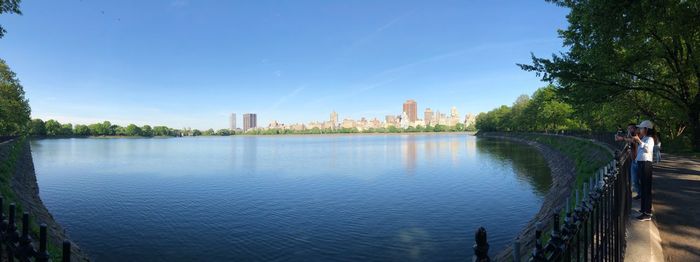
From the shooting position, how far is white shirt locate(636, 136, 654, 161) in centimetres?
953

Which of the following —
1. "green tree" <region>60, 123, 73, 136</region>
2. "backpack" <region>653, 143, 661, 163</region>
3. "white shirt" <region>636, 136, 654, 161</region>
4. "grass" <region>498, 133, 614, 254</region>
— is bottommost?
"grass" <region>498, 133, 614, 254</region>

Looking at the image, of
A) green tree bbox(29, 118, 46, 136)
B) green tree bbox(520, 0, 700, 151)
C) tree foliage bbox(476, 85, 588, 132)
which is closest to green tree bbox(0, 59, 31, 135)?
green tree bbox(520, 0, 700, 151)

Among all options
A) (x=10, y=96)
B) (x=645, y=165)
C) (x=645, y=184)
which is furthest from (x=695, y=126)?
(x=10, y=96)

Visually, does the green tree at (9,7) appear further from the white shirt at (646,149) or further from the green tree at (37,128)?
the green tree at (37,128)

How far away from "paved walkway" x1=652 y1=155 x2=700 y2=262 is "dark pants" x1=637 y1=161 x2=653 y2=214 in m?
0.45

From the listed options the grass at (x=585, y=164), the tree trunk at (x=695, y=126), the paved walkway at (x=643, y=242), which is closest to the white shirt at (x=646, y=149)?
the paved walkway at (x=643, y=242)

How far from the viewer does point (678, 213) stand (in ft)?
30.8

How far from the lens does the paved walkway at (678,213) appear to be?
280 inches

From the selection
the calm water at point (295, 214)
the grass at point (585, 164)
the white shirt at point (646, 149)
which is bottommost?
the calm water at point (295, 214)

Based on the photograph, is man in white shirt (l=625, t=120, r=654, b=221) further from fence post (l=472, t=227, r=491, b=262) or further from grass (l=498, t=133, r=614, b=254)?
fence post (l=472, t=227, r=491, b=262)

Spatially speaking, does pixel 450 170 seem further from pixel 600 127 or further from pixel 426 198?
pixel 600 127

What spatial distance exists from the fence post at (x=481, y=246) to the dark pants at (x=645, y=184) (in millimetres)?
7382

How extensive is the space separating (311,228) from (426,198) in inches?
424

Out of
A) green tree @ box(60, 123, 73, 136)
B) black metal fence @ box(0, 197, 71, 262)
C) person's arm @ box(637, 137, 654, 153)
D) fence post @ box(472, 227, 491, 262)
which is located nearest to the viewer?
fence post @ box(472, 227, 491, 262)
